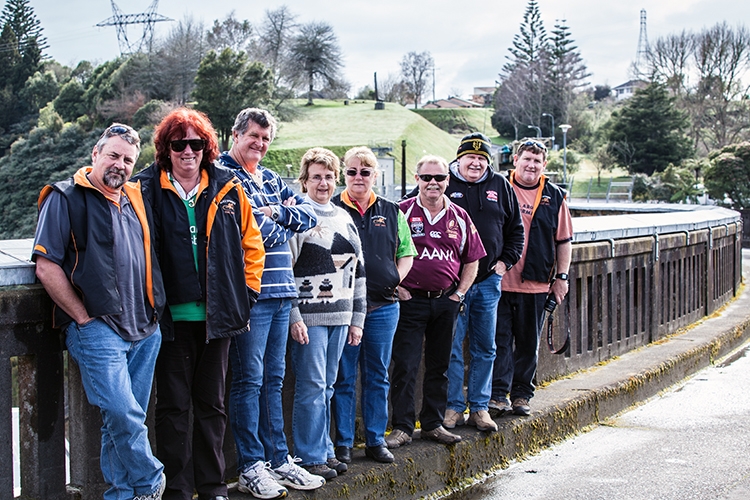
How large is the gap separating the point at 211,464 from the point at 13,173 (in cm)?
8894

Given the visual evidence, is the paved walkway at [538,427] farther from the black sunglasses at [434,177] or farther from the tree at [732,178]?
the tree at [732,178]

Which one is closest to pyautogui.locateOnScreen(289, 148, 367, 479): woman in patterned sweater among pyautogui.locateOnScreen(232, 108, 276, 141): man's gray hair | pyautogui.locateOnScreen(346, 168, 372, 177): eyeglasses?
pyautogui.locateOnScreen(346, 168, 372, 177): eyeglasses

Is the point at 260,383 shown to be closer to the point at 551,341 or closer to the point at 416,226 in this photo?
the point at 416,226

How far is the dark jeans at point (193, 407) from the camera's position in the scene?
3861mm

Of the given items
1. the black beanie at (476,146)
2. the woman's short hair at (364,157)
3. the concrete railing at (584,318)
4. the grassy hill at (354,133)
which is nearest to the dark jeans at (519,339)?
the concrete railing at (584,318)

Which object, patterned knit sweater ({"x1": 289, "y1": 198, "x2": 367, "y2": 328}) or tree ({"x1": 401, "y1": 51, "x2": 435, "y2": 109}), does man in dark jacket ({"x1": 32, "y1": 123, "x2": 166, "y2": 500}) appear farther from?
tree ({"x1": 401, "y1": 51, "x2": 435, "y2": 109})

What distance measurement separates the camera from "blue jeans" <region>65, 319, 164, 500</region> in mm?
3445

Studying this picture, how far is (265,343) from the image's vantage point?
4.18 m

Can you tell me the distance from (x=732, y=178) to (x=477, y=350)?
3366 centimetres

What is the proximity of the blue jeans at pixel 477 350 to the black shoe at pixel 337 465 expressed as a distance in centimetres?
128

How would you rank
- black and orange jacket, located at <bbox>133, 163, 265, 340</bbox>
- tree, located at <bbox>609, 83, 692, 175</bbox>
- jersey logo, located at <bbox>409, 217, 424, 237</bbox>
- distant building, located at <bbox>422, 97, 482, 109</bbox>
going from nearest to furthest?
black and orange jacket, located at <bbox>133, 163, 265, 340</bbox>
jersey logo, located at <bbox>409, 217, 424, 237</bbox>
tree, located at <bbox>609, 83, 692, 175</bbox>
distant building, located at <bbox>422, 97, 482, 109</bbox>

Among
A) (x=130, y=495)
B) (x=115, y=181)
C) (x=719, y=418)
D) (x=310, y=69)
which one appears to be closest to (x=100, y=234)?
(x=115, y=181)

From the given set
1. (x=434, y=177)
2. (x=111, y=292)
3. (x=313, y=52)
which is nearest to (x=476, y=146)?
(x=434, y=177)

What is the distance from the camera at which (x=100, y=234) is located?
345 cm
